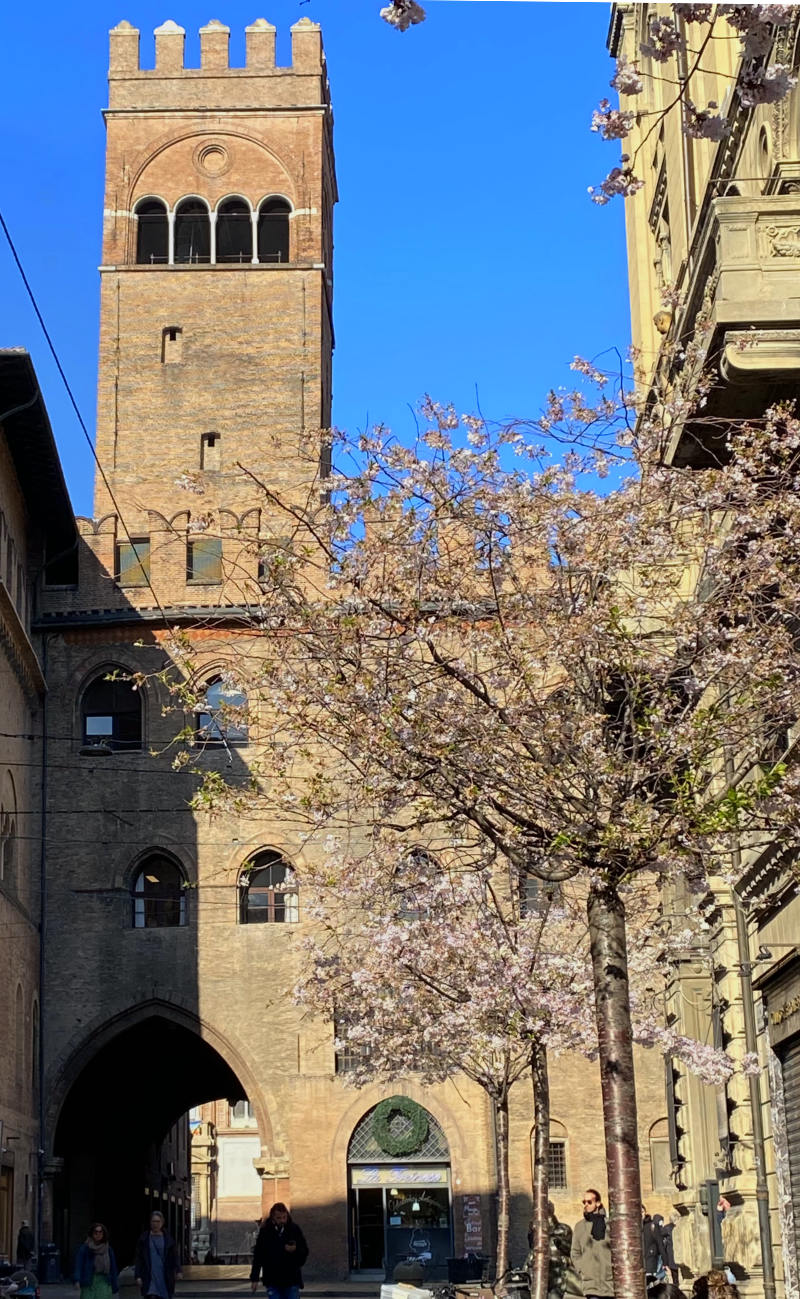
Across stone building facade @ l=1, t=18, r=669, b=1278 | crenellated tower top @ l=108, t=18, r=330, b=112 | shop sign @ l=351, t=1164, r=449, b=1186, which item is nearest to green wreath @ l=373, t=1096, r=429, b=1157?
stone building facade @ l=1, t=18, r=669, b=1278

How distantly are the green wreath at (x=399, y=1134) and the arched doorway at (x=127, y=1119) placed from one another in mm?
3817

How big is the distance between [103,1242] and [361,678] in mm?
10147

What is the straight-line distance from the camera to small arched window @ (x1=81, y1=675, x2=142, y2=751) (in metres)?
36.1

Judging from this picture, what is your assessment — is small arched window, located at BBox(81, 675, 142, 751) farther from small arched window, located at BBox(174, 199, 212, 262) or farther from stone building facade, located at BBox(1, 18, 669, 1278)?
small arched window, located at BBox(174, 199, 212, 262)

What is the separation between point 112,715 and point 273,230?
38.9 feet

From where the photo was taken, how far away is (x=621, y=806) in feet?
32.8

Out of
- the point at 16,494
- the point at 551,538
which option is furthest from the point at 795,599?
the point at 16,494

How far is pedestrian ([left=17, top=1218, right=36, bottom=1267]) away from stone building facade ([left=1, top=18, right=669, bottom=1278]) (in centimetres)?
353

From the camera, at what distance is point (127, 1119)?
42.2 meters

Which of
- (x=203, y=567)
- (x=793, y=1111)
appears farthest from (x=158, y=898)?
(x=793, y=1111)

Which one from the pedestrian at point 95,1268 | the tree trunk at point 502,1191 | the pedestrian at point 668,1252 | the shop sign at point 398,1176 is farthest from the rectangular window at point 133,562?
the pedestrian at point 95,1268

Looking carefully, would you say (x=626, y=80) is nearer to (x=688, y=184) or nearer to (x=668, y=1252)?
(x=688, y=184)

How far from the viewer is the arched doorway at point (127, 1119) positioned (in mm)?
36781

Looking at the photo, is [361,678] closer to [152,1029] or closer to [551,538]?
[551,538]
